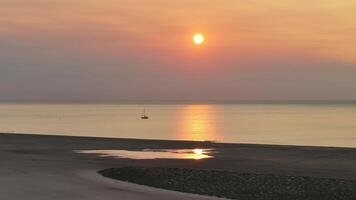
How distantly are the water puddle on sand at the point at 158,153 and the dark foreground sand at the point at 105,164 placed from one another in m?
0.74

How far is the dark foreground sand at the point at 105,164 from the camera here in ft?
44.6

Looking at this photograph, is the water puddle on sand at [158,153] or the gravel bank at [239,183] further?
the water puddle on sand at [158,153]

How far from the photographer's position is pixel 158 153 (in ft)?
79.5

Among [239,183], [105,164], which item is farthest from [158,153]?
[239,183]

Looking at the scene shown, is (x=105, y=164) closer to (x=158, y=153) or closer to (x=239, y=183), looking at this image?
(x=158, y=153)

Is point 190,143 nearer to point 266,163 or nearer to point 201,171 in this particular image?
point 266,163

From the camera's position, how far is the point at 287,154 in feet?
77.1

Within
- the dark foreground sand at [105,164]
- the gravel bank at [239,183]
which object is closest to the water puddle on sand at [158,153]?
the dark foreground sand at [105,164]

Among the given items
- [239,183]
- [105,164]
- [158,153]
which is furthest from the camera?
[158,153]

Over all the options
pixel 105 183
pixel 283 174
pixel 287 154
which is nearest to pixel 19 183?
pixel 105 183

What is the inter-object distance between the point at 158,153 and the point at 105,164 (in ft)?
16.3

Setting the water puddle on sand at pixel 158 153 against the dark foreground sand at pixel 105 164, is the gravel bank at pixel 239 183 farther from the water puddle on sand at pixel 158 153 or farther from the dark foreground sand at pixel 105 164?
the water puddle on sand at pixel 158 153

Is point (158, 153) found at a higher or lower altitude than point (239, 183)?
higher

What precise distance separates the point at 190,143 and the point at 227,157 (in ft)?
23.1
